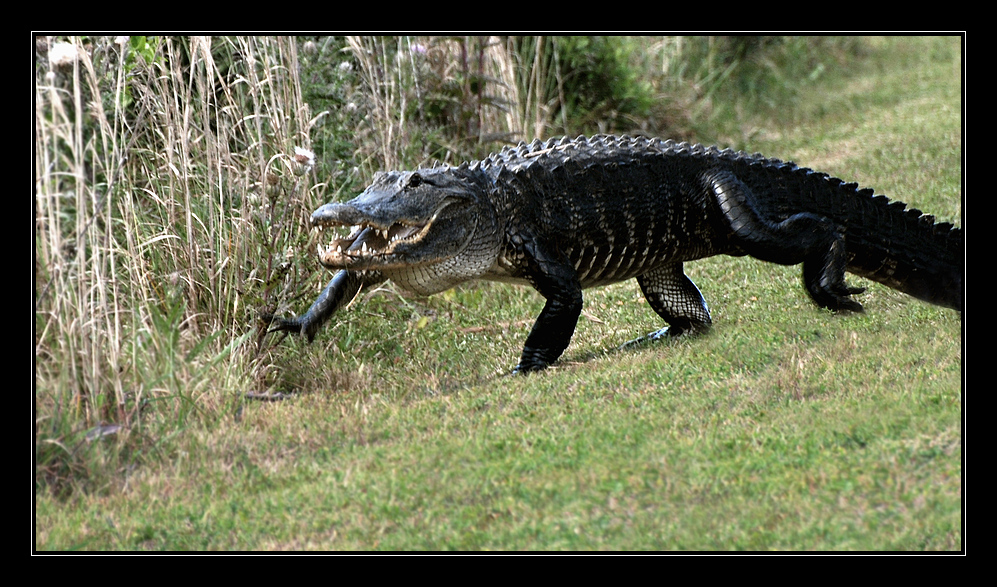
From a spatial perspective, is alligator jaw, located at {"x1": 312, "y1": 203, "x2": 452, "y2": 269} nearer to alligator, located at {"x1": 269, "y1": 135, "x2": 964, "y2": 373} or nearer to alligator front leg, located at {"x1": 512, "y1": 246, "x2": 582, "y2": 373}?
alligator, located at {"x1": 269, "y1": 135, "x2": 964, "y2": 373}

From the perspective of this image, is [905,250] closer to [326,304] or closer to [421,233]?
[421,233]

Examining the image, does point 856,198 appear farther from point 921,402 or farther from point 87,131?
point 87,131

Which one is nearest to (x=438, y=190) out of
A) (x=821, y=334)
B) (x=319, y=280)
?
(x=319, y=280)

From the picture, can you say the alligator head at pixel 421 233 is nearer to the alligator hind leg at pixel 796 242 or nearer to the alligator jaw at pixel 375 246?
the alligator jaw at pixel 375 246

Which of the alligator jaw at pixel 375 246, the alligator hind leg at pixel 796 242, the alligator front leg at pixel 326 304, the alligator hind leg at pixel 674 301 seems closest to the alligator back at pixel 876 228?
the alligator hind leg at pixel 796 242

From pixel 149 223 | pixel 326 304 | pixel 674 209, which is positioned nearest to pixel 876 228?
pixel 674 209

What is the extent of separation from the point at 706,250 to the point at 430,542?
3073 mm

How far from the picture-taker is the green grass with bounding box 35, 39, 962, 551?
3598mm

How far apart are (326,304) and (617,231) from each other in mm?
1703

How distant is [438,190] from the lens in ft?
17.6

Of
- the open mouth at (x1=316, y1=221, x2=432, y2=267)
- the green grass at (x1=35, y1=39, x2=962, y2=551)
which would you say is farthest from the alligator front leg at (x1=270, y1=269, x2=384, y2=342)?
the open mouth at (x1=316, y1=221, x2=432, y2=267)

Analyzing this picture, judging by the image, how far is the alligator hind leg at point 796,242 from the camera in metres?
5.73

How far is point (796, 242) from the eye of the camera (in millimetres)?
5754

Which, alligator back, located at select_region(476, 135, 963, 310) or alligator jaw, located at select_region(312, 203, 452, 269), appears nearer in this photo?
alligator jaw, located at select_region(312, 203, 452, 269)
